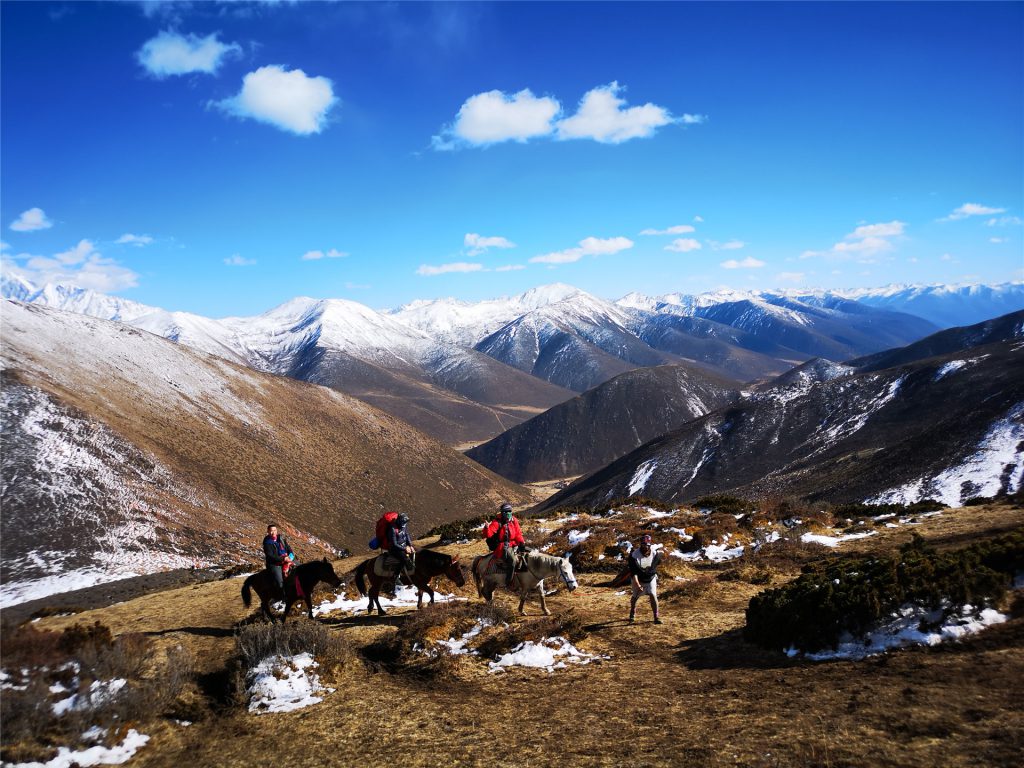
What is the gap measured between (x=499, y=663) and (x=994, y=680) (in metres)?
8.49

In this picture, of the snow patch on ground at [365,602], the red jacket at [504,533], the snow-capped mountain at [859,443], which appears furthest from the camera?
the snow-capped mountain at [859,443]

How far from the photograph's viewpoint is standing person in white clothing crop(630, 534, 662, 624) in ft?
46.2

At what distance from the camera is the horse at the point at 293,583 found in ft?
50.3

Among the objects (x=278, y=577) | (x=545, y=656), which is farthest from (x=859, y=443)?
(x=278, y=577)

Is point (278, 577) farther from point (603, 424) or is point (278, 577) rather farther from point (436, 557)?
point (603, 424)

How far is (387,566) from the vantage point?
1570 cm

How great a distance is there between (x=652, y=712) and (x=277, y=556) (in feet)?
35.9

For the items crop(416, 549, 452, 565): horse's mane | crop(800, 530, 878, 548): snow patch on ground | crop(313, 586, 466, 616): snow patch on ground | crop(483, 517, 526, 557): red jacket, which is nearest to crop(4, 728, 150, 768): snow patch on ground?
crop(313, 586, 466, 616): snow patch on ground

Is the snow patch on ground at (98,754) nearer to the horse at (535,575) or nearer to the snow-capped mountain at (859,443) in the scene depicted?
the horse at (535,575)

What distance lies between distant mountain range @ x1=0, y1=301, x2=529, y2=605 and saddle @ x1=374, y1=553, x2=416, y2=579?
2783cm

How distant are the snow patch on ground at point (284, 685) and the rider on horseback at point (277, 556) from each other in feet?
13.5

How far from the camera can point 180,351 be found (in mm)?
88750

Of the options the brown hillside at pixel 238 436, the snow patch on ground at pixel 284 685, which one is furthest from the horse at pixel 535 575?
the brown hillside at pixel 238 436

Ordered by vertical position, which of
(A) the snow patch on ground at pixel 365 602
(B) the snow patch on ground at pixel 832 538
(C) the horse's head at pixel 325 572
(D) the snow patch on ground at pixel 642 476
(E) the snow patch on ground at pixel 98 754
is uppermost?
(C) the horse's head at pixel 325 572
